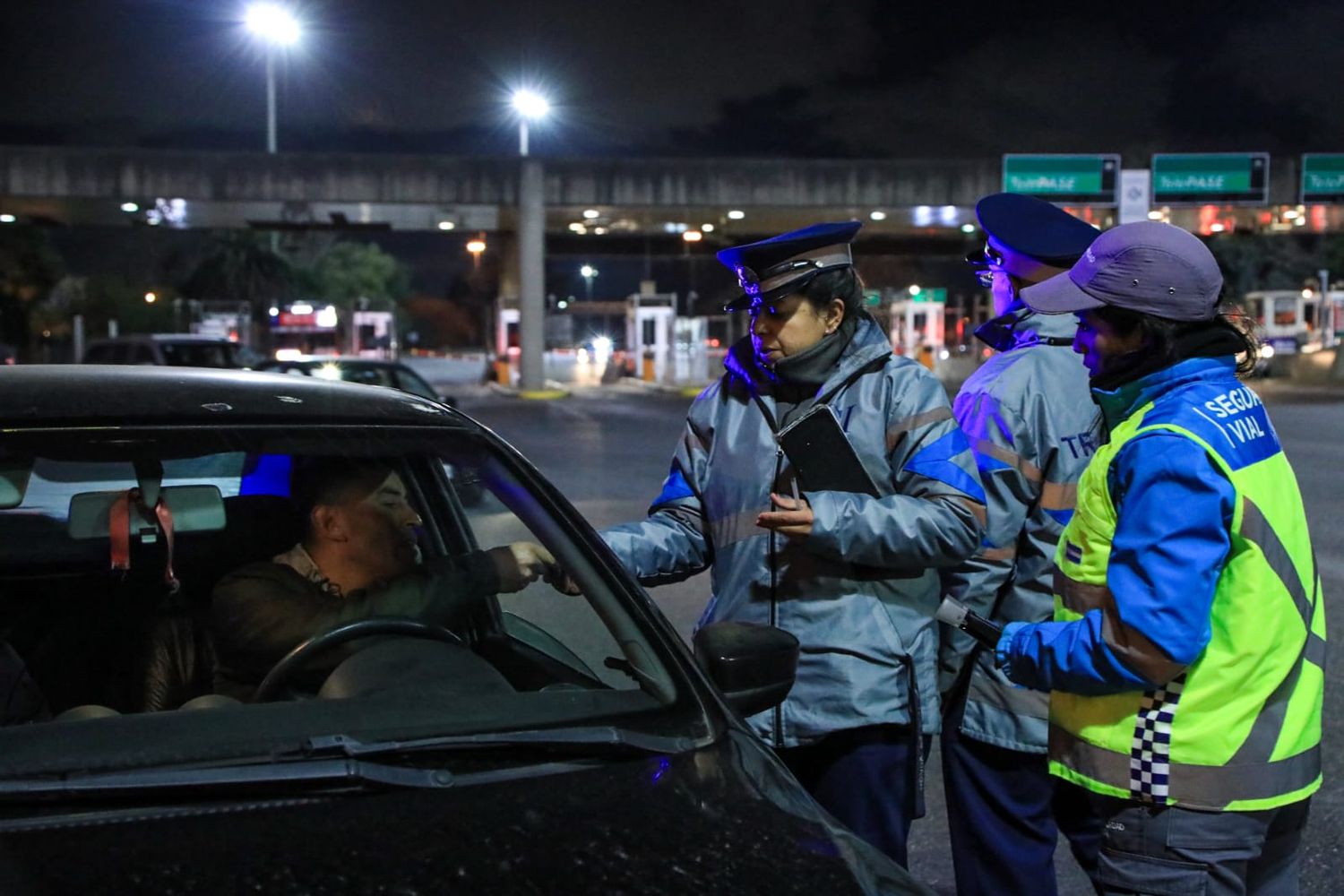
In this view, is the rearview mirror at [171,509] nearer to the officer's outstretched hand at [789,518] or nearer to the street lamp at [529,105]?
the officer's outstretched hand at [789,518]

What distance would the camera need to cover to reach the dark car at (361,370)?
558 inches

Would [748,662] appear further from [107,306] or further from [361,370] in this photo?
[107,306]

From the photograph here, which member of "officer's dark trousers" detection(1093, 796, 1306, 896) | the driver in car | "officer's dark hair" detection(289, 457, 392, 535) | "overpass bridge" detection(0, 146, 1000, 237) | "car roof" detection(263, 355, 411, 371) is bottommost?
"officer's dark trousers" detection(1093, 796, 1306, 896)

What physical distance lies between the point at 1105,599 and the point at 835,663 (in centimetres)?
79

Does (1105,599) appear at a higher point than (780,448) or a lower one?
lower

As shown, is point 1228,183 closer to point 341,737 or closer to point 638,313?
point 638,313

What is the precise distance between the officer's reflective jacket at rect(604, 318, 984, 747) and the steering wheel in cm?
70

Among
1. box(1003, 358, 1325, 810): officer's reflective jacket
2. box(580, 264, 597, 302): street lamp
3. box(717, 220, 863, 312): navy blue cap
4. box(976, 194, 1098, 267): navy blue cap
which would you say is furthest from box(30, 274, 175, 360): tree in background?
box(1003, 358, 1325, 810): officer's reflective jacket

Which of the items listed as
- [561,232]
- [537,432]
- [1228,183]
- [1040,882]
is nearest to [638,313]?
[561,232]

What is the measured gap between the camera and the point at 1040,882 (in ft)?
11.1

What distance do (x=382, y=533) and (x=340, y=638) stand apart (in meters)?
0.37

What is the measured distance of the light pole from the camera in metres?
34.4

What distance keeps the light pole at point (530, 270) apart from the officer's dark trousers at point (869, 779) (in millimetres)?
32243

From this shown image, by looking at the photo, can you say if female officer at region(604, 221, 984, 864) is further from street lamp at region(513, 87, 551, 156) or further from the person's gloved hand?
street lamp at region(513, 87, 551, 156)
